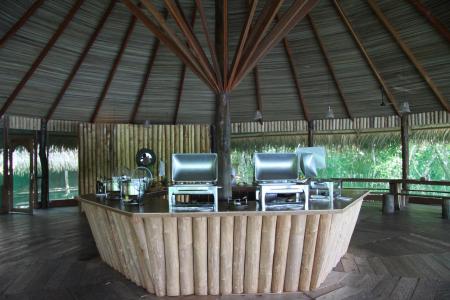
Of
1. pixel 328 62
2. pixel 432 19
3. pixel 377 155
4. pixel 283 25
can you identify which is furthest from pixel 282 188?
pixel 377 155

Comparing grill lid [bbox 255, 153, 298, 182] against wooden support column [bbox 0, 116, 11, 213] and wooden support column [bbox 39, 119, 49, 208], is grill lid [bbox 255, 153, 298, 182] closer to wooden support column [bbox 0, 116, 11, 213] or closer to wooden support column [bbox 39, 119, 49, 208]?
wooden support column [bbox 0, 116, 11, 213]

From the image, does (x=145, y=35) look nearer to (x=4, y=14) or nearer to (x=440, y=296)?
(x=4, y=14)

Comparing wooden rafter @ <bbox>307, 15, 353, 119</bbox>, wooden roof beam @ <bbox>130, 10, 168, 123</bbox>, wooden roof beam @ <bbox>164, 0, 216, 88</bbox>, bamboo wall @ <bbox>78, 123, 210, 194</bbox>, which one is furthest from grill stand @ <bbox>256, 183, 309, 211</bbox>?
bamboo wall @ <bbox>78, 123, 210, 194</bbox>

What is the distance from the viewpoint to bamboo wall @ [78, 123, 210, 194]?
11.4m

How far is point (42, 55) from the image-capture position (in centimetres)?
883

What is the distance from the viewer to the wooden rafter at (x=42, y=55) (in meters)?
7.86

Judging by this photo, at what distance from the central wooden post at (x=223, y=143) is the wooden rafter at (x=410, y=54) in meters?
4.20

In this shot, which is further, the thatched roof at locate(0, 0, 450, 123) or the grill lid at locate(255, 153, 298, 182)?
the thatched roof at locate(0, 0, 450, 123)

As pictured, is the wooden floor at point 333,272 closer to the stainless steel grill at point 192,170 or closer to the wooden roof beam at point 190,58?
the stainless steel grill at point 192,170

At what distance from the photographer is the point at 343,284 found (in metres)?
4.44

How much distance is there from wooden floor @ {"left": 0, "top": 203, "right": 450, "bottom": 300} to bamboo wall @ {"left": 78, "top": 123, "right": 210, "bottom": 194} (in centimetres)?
327

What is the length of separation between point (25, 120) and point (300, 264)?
9.32 metres

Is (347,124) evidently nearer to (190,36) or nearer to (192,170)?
(190,36)

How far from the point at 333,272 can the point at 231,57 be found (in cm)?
650
